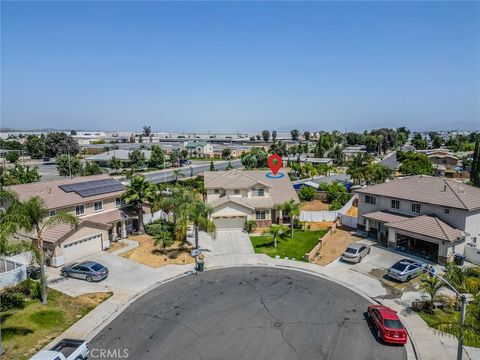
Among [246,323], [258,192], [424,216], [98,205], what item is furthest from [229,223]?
[424,216]

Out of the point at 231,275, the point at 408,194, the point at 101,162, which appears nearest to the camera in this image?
the point at 231,275

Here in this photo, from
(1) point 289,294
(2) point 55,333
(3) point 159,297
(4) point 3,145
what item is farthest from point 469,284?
(4) point 3,145

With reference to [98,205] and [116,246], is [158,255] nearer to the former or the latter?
[116,246]

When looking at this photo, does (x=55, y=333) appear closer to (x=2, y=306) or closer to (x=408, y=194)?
(x=2, y=306)

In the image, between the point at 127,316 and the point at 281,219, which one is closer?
the point at 127,316

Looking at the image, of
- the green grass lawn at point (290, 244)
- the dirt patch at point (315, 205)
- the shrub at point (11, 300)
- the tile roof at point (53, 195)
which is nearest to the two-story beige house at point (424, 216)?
the green grass lawn at point (290, 244)

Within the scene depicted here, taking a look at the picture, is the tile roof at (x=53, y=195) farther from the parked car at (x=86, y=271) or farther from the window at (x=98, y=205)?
the parked car at (x=86, y=271)

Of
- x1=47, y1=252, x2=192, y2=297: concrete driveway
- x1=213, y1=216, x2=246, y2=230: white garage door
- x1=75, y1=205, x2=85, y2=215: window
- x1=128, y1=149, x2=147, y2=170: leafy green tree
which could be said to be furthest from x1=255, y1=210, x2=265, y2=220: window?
x1=128, y1=149, x2=147, y2=170: leafy green tree

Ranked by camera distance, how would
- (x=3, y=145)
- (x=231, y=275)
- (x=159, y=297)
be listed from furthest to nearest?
(x=3, y=145) < (x=231, y=275) < (x=159, y=297)
